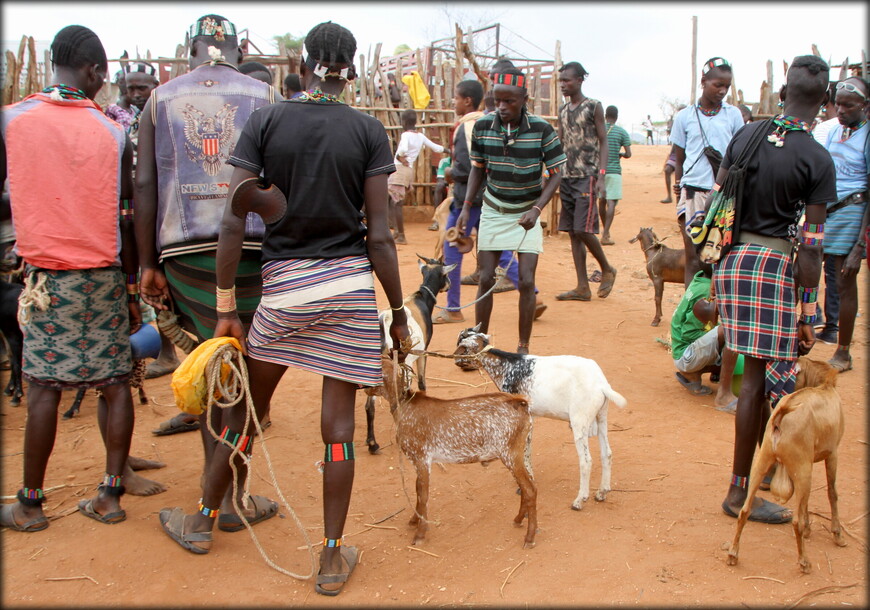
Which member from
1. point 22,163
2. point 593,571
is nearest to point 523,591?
point 593,571

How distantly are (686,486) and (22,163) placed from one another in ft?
13.2

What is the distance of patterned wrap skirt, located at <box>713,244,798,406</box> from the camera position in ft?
11.8

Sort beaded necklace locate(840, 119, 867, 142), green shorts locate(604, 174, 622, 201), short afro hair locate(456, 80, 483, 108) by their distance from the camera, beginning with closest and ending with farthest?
beaded necklace locate(840, 119, 867, 142) → short afro hair locate(456, 80, 483, 108) → green shorts locate(604, 174, 622, 201)

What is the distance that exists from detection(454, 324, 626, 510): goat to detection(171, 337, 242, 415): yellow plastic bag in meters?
1.35

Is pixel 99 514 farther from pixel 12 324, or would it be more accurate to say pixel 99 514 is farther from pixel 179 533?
pixel 12 324

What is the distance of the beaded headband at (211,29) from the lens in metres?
3.47

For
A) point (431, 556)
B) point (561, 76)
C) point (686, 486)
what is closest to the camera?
point (431, 556)

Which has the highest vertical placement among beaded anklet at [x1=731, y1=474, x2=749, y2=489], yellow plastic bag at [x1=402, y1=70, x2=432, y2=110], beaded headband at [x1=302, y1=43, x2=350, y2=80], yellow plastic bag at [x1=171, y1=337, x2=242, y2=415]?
yellow plastic bag at [x1=402, y1=70, x2=432, y2=110]

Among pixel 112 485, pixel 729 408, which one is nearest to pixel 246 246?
pixel 112 485

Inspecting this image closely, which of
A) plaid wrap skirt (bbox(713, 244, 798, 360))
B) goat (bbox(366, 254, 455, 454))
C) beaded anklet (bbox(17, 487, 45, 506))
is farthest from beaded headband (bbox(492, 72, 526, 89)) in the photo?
beaded anklet (bbox(17, 487, 45, 506))

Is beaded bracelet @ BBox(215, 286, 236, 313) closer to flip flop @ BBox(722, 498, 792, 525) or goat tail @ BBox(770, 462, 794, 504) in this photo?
goat tail @ BBox(770, 462, 794, 504)

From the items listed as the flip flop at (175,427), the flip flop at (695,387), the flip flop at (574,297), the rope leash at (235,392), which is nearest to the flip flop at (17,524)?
the rope leash at (235,392)

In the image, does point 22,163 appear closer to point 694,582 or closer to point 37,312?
point 37,312

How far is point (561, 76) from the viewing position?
838 centimetres
